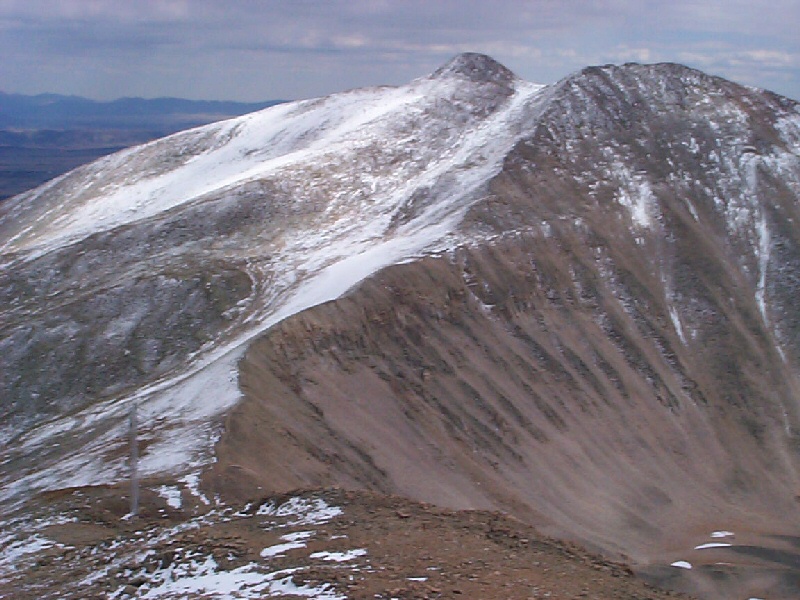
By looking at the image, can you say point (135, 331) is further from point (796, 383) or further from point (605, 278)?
point (796, 383)

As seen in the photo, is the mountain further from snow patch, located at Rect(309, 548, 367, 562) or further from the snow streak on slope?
snow patch, located at Rect(309, 548, 367, 562)

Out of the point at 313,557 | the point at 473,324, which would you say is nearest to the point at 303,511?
the point at 313,557

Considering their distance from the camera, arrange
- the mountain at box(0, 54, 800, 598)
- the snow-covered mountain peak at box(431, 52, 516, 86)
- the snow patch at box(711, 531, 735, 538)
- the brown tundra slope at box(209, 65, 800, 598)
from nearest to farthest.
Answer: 1. the mountain at box(0, 54, 800, 598)
2. the brown tundra slope at box(209, 65, 800, 598)
3. the snow patch at box(711, 531, 735, 538)
4. the snow-covered mountain peak at box(431, 52, 516, 86)

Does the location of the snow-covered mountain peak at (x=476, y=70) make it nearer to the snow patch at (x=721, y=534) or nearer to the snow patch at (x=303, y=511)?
the snow patch at (x=721, y=534)

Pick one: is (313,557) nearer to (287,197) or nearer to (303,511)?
(303,511)

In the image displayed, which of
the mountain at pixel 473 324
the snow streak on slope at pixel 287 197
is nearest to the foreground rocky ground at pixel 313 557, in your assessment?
the mountain at pixel 473 324

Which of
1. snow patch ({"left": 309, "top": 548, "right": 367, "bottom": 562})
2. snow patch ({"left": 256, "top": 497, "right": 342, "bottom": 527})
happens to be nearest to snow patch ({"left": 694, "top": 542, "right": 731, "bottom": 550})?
snow patch ({"left": 256, "top": 497, "right": 342, "bottom": 527})

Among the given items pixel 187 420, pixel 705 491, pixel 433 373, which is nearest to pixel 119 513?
pixel 187 420
